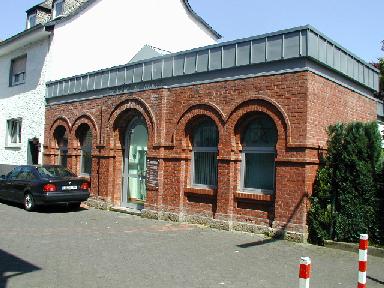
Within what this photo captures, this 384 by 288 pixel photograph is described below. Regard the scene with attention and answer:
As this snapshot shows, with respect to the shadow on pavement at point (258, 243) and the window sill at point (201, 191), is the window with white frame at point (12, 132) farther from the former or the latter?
the shadow on pavement at point (258, 243)

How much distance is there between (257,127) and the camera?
1094 cm

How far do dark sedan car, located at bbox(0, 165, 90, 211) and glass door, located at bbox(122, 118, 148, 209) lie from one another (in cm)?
144

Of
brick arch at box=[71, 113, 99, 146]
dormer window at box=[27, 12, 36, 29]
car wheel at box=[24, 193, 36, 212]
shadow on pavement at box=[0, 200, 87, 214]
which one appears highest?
dormer window at box=[27, 12, 36, 29]

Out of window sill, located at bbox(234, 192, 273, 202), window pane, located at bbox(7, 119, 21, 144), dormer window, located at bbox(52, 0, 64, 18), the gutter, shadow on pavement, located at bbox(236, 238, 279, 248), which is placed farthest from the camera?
window pane, located at bbox(7, 119, 21, 144)

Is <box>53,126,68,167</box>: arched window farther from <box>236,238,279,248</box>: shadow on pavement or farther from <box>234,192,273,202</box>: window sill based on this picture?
<box>236,238,279,248</box>: shadow on pavement

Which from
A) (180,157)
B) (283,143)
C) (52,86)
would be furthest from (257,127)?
(52,86)

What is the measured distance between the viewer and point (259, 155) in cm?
1086

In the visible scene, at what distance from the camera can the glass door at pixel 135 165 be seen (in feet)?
46.7

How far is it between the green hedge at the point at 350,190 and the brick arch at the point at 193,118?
3.03 meters

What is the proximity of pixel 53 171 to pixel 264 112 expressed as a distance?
779cm

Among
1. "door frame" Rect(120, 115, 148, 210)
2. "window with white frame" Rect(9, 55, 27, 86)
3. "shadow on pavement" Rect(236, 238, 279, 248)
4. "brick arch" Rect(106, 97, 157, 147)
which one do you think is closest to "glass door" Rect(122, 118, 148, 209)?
"door frame" Rect(120, 115, 148, 210)

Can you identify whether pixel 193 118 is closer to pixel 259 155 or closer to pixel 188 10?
pixel 259 155

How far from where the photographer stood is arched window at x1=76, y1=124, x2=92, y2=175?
53.8 ft

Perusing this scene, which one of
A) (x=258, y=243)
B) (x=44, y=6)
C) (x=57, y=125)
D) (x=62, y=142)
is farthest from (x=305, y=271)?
(x=44, y=6)
